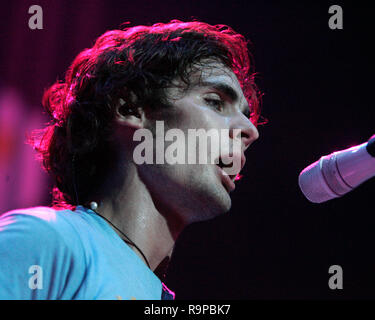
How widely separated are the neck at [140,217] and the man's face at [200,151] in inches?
1.3

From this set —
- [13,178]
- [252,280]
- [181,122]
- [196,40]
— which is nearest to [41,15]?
[13,178]

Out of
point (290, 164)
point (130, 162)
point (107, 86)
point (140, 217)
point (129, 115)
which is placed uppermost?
point (107, 86)

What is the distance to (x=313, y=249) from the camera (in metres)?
2.63

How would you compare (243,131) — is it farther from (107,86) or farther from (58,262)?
(58,262)

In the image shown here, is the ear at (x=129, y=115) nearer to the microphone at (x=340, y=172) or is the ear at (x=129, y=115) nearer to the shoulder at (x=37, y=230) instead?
the shoulder at (x=37, y=230)

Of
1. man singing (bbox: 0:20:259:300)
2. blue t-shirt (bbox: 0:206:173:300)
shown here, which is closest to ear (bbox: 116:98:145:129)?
man singing (bbox: 0:20:259:300)

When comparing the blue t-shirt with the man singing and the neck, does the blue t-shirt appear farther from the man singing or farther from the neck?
the neck

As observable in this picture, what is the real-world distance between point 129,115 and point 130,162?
0.19 meters

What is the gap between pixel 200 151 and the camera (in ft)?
4.62

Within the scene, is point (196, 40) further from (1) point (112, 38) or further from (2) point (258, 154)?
(2) point (258, 154)

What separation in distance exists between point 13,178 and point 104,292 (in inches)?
56.2

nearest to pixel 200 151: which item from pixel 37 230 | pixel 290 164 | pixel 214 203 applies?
pixel 214 203

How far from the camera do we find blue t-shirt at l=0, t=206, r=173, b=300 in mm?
1013

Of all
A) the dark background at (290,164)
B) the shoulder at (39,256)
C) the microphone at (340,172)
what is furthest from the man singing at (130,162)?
the dark background at (290,164)
